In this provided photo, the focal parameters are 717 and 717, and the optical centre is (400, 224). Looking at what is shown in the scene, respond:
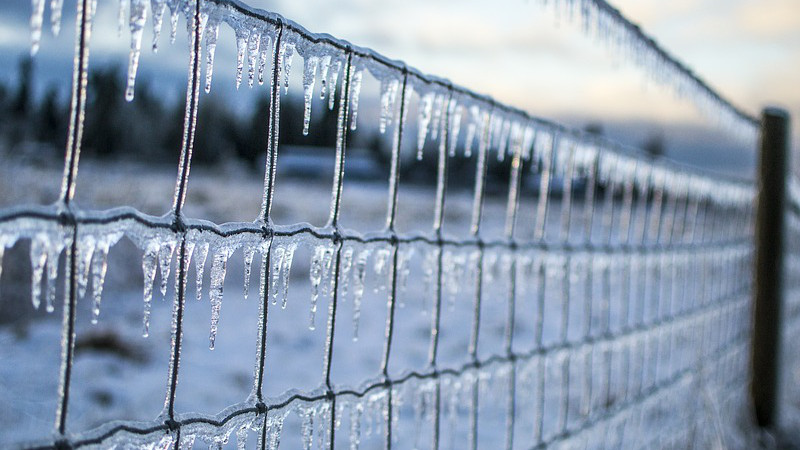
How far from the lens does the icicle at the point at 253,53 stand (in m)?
0.98

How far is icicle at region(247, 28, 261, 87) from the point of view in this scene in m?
0.98

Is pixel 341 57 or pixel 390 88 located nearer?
pixel 341 57

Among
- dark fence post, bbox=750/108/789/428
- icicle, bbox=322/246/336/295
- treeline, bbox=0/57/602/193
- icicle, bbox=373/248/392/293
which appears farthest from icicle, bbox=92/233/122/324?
treeline, bbox=0/57/602/193

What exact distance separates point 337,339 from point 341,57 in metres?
6.75

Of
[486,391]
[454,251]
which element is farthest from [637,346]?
[454,251]

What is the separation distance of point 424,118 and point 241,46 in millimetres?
517

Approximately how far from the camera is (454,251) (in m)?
1.50

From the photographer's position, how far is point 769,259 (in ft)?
10.9

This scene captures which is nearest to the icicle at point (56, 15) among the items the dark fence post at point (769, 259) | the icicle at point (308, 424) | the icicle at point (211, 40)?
the icicle at point (211, 40)

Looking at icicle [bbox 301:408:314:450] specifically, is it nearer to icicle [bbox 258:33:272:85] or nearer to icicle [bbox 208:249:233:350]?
icicle [bbox 208:249:233:350]

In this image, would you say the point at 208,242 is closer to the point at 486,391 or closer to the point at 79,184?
the point at 486,391

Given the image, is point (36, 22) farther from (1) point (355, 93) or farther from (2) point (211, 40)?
(1) point (355, 93)

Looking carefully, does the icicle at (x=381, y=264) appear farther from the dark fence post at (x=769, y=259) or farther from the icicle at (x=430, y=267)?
the dark fence post at (x=769, y=259)

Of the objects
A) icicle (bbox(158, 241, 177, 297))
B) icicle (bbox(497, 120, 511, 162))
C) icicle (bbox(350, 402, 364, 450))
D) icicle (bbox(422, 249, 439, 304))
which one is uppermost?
icicle (bbox(497, 120, 511, 162))
